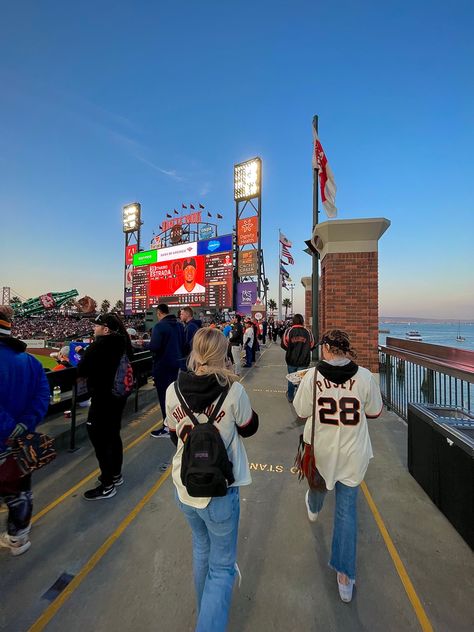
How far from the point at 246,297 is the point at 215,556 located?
26667 millimetres

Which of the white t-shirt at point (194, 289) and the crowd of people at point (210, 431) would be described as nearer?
the crowd of people at point (210, 431)

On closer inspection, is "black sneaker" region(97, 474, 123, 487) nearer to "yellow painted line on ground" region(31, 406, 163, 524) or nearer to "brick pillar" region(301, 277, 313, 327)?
"yellow painted line on ground" region(31, 406, 163, 524)


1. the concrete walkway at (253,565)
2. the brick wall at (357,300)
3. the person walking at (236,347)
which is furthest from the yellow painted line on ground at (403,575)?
the person walking at (236,347)

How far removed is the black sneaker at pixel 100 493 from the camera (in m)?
3.06

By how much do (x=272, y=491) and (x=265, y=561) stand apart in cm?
96

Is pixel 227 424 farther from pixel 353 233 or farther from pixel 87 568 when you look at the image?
pixel 353 233

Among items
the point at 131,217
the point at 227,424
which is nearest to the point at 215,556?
the point at 227,424

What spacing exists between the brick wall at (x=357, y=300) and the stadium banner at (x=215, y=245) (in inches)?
885

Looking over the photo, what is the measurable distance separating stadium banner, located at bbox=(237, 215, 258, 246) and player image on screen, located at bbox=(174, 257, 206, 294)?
5.23 meters

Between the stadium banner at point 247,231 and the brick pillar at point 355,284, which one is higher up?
the stadium banner at point 247,231

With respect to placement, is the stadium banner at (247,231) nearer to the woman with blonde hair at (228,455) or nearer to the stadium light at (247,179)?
the stadium light at (247,179)

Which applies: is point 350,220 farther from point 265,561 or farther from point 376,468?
point 265,561

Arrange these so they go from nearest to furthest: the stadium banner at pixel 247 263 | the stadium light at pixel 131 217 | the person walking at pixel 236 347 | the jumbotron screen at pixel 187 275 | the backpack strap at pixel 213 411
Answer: the backpack strap at pixel 213 411
the person walking at pixel 236 347
the stadium banner at pixel 247 263
the jumbotron screen at pixel 187 275
the stadium light at pixel 131 217

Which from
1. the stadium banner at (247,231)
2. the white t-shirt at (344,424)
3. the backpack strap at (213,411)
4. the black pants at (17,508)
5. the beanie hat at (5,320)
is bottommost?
the black pants at (17,508)
